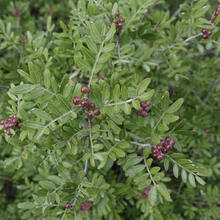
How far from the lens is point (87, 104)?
1285mm

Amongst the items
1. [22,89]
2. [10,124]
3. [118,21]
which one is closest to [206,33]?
[118,21]

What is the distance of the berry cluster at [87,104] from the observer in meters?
1.22

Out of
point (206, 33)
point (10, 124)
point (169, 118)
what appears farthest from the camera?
point (206, 33)

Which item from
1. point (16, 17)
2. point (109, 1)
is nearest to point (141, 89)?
point (109, 1)

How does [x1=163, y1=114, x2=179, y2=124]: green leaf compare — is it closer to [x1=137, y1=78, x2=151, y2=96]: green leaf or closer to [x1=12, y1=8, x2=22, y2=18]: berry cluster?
[x1=137, y1=78, x2=151, y2=96]: green leaf

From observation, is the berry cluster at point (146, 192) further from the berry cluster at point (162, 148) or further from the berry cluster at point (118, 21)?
the berry cluster at point (118, 21)

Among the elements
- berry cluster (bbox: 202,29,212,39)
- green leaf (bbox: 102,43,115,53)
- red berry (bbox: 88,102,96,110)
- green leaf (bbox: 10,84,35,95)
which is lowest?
red berry (bbox: 88,102,96,110)

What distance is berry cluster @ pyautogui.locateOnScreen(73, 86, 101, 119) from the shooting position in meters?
1.22

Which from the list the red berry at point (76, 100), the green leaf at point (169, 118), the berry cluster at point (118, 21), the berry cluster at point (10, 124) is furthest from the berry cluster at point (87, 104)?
the berry cluster at point (118, 21)

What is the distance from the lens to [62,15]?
3621 millimetres

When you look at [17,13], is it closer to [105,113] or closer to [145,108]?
[145,108]

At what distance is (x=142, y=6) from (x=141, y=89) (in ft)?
2.41

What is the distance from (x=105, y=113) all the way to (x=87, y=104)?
0.12 metres

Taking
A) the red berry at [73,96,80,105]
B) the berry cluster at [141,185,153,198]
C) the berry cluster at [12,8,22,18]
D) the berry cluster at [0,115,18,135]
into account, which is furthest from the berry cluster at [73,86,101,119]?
the berry cluster at [12,8,22,18]
